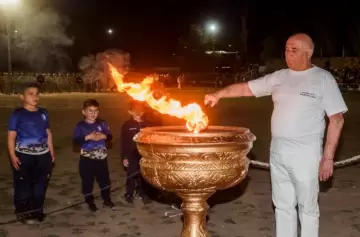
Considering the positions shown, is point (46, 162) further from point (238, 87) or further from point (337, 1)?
point (337, 1)

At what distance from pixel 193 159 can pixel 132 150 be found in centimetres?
314

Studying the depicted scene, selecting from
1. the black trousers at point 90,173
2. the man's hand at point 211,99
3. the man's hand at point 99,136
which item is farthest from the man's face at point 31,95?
the man's hand at point 211,99

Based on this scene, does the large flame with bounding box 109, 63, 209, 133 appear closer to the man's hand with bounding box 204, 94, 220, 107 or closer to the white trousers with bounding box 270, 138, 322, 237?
the man's hand with bounding box 204, 94, 220, 107

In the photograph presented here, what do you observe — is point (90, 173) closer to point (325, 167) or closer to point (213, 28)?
point (325, 167)

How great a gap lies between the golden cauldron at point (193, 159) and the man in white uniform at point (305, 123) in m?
0.34

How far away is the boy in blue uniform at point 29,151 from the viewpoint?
596 centimetres

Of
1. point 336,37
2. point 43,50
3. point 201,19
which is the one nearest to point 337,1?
point 336,37

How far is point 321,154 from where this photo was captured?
461 centimetres

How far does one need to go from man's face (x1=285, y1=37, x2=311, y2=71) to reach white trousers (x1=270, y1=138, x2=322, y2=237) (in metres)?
0.61

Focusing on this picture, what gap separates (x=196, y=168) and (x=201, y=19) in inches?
2601

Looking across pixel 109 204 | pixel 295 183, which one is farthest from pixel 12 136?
pixel 295 183

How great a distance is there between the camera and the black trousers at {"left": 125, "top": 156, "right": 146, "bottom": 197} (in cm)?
721

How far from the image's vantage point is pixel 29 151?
6016mm

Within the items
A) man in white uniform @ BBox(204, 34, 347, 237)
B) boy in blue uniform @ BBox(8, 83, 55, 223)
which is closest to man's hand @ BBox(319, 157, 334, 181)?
man in white uniform @ BBox(204, 34, 347, 237)
